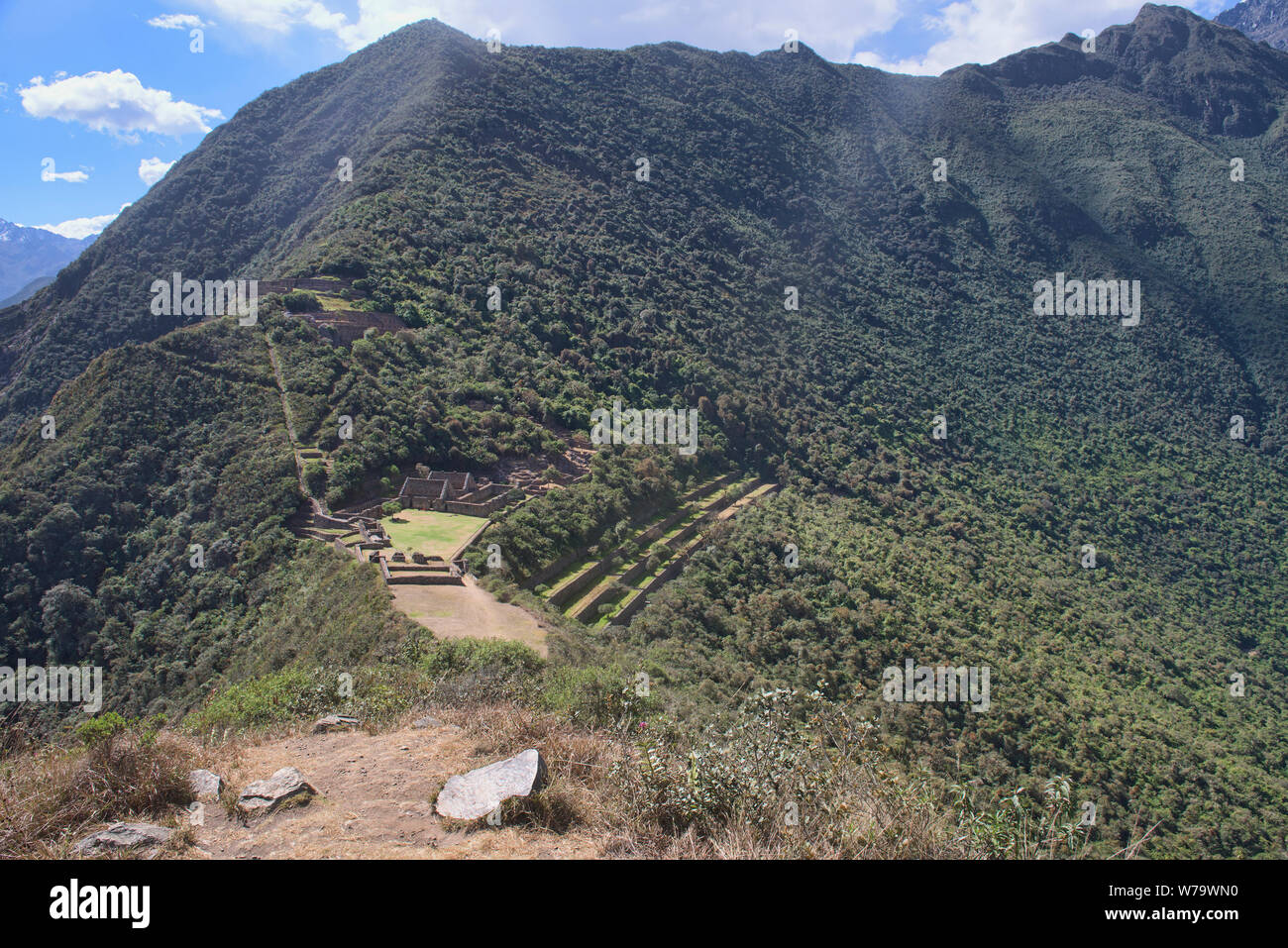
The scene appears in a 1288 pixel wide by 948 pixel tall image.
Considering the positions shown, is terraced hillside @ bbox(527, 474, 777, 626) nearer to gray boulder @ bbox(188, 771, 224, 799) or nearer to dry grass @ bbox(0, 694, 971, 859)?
gray boulder @ bbox(188, 771, 224, 799)

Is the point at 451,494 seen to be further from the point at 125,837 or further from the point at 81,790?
the point at 125,837

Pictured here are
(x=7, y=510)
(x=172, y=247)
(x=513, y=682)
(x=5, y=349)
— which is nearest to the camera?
(x=513, y=682)

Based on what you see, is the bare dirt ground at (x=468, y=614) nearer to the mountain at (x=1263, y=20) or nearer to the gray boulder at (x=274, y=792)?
the gray boulder at (x=274, y=792)

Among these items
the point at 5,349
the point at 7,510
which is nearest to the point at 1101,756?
the point at 7,510

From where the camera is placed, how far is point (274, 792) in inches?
220

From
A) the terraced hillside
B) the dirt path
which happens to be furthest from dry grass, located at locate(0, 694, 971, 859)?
the dirt path

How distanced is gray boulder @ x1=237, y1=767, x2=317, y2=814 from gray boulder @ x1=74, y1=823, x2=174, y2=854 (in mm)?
669

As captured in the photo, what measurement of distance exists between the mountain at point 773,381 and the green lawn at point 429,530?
2253 millimetres

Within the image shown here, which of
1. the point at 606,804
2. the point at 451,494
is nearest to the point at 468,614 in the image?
the point at 451,494

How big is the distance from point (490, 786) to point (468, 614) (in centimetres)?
1369

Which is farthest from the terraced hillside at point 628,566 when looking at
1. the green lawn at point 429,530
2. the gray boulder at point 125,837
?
the gray boulder at point 125,837
